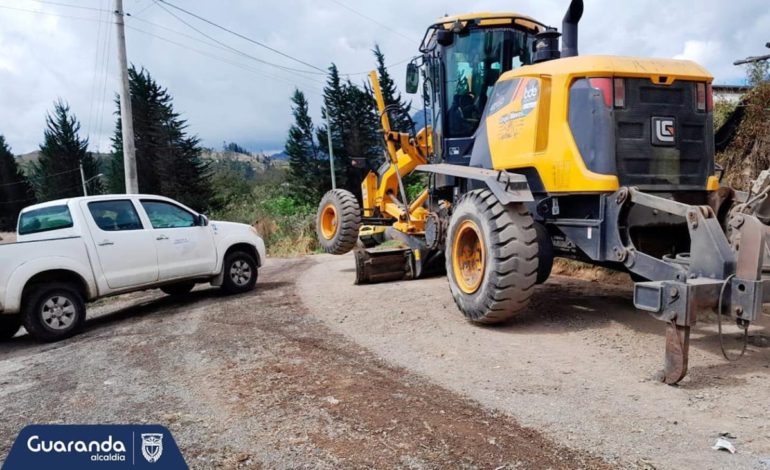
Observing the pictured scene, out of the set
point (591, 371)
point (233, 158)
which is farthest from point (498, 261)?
point (233, 158)

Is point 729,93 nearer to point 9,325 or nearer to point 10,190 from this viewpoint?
point 9,325

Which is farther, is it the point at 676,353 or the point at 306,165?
the point at 306,165

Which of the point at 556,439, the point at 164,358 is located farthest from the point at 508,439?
the point at 164,358

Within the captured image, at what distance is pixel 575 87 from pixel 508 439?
3226 mm

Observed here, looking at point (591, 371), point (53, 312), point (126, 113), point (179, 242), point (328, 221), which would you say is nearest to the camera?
point (591, 371)

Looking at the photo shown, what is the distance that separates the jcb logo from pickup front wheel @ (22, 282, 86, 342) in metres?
6.76

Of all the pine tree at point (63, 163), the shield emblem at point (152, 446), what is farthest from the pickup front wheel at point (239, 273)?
the pine tree at point (63, 163)

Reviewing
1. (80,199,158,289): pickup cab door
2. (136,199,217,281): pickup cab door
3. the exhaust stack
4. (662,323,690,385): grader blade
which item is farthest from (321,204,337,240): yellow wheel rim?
(662,323,690,385): grader blade

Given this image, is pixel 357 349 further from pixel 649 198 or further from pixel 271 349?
pixel 649 198

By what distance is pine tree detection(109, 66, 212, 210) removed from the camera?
109ft

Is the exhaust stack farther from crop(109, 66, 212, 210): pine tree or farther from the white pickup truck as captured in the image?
crop(109, 66, 212, 210): pine tree

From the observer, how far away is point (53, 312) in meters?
6.57

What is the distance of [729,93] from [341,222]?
7991mm

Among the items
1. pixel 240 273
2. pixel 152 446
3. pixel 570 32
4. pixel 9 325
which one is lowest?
pixel 9 325
